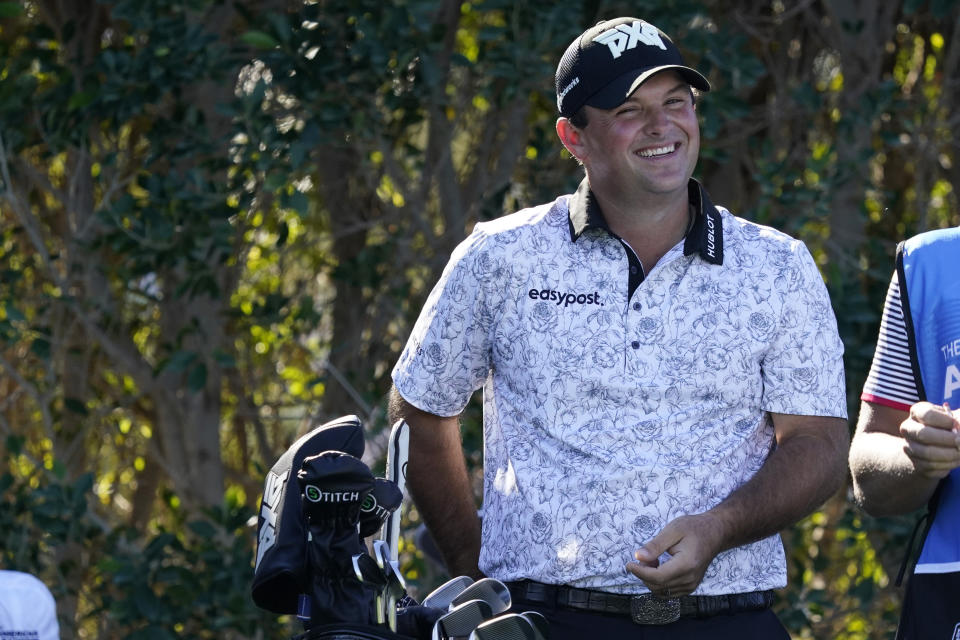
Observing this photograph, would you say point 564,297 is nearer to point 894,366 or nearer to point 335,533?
point 894,366

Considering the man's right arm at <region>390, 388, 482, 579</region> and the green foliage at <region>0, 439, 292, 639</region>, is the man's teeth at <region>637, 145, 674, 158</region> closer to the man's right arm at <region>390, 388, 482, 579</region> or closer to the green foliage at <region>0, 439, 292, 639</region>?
the man's right arm at <region>390, 388, 482, 579</region>

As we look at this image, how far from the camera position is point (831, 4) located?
5.81m

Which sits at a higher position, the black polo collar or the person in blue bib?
the black polo collar

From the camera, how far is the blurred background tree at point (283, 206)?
5004 mm

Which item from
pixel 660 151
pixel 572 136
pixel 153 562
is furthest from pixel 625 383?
pixel 153 562

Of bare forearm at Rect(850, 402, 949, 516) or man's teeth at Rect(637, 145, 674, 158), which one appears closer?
bare forearm at Rect(850, 402, 949, 516)

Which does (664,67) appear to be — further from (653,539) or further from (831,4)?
(831,4)

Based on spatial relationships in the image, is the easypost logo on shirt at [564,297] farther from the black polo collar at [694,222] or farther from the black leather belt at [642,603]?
the black leather belt at [642,603]

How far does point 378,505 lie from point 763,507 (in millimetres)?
847

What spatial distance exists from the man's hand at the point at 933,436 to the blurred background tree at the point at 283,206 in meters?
2.47

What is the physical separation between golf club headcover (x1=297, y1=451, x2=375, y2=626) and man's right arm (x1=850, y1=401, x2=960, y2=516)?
98 centimetres

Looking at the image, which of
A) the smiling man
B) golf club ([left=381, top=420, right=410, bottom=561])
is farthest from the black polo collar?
golf club ([left=381, top=420, right=410, bottom=561])

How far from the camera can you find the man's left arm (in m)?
2.73

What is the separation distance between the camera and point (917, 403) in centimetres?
274
